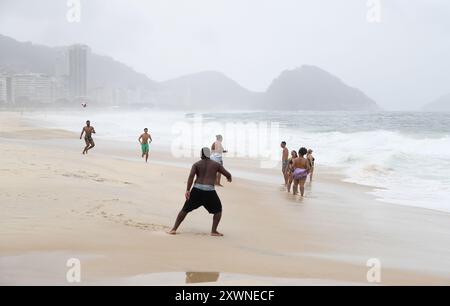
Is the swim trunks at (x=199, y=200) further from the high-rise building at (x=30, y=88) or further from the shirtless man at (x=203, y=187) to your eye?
the high-rise building at (x=30, y=88)

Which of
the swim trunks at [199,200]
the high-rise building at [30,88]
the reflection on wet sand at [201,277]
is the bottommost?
the reflection on wet sand at [201,277]

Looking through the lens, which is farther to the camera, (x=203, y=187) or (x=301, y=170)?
(x=301, y=170)

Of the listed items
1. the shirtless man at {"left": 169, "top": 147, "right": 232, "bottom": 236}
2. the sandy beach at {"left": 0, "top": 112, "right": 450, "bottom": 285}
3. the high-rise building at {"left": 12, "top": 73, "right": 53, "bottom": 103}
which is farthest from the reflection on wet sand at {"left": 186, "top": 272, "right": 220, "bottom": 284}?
the high-rise building at {"left": 12, "top": 73, "right": 53, "bottom": 103}

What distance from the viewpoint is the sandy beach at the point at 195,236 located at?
6184 mm

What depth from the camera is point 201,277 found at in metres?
5.99

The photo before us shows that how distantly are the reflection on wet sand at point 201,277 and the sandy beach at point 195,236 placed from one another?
0.04ft

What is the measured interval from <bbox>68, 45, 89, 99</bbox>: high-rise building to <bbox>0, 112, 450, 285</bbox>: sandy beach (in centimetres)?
18136

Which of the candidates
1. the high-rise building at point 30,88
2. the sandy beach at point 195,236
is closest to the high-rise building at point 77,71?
the high-rise building at point 30,88

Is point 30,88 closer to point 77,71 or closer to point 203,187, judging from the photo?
point 77,71

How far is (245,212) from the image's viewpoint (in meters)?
11.4

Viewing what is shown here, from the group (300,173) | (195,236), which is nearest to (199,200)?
(195,236)

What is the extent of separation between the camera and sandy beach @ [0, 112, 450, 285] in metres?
6.18

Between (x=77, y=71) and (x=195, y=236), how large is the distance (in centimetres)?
19050
